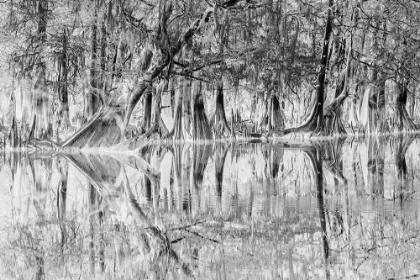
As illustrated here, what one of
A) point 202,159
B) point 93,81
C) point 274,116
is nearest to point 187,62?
point 93,81

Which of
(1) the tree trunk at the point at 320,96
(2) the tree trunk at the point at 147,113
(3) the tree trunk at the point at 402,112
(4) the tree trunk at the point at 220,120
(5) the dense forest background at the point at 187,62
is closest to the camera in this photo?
(5) the dense forest background at the point at 187,62

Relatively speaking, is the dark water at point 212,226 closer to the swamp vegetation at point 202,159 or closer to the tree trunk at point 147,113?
the swamp vegetation at point 202,159

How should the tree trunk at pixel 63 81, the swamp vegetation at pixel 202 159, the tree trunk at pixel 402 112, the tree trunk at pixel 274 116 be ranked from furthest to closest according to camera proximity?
the tree trunk at pixel 402 112
the tree trunk at pixel 274 116
the tree trunk at pixel 63 81
the swamp vegetation at pixel 202 159

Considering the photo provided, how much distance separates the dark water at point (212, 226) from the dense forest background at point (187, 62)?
880 centimetres

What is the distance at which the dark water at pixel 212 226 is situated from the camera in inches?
165

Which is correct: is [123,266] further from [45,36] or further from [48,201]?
[45,36]

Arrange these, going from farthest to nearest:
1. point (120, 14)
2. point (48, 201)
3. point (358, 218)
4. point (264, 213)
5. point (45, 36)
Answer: point (45, 36) → point (120, 14) → point (48, 201) → point (264, 213) → point (358, 218)

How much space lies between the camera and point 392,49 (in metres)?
30.4

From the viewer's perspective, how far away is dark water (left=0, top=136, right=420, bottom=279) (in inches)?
165

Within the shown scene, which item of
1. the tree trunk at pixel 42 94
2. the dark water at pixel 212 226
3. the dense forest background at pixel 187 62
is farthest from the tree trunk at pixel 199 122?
the dark water at pixel 212 226

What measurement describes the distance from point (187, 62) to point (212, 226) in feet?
65.6

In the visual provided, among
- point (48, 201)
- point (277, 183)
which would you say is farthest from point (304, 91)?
point (48, 201)

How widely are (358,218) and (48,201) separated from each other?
10.9 ft

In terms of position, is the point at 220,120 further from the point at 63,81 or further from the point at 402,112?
the point at 402,112
